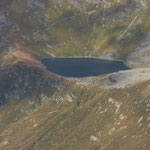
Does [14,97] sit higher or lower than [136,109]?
higher

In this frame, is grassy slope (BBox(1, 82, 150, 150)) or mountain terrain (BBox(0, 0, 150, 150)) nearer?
grassy slope (BBox(1, 82, 150, 150))

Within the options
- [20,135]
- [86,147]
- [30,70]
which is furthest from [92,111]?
[30,70]

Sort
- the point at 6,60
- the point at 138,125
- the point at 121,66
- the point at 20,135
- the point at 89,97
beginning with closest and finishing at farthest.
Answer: the point at 138,125 → the point at 20,135 → the point at 89,97 → the point at 6,60 → the point at 121,66

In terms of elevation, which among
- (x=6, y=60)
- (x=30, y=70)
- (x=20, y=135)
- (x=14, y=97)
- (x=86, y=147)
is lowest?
(x=86, y=147)

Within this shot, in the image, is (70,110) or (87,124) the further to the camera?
(70,110)

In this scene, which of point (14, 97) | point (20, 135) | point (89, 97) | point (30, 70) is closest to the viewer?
point (20, 135)

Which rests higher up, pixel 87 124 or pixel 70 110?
pixel 70 110

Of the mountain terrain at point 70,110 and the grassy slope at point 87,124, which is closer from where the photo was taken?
the grassy slope at point 87,124

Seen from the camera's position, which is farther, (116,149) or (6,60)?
(6,60)

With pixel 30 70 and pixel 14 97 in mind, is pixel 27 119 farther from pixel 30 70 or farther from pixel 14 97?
pixel 30 70
